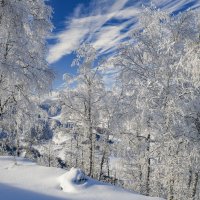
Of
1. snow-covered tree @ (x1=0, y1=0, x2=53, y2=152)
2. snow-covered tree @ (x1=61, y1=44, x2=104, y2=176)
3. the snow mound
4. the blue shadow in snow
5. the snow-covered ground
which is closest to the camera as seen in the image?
the blue shadow in snow

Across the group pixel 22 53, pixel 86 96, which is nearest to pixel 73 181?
pixel 22 53

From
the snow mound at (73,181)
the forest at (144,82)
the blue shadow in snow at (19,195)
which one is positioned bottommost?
the blue shadow in snow at (19,195)

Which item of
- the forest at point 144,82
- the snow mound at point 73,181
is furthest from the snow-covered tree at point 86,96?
the snow mound at point 73,181

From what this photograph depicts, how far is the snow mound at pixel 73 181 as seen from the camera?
27.3 ft

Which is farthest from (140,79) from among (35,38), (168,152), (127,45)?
(35,38)

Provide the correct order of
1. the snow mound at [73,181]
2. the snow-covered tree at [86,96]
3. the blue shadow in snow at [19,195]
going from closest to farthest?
the blue shadow in snow at [19,195] → the snow mound at [73,181] → the snow-covered tree at [86,96]

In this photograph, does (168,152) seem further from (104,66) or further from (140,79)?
(104,66)

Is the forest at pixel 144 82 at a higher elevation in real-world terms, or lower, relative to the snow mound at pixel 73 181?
higher

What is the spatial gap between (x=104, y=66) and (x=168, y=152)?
4.48 meters

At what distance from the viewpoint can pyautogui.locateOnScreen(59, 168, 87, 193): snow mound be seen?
8.32 meters

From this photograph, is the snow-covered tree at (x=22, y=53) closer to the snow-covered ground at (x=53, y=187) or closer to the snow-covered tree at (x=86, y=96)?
the snow-covered ground at (x=53, y=187)

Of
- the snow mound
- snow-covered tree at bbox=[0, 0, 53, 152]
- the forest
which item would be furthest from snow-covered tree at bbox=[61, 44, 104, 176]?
the snow mound

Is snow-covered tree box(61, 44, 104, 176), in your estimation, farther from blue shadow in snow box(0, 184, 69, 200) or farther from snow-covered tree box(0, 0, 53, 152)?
blue shadow in snow box(0, 184, 69, 200)

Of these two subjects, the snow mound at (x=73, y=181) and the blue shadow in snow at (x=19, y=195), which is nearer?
the blue shadow in snow at (x=19, y=195)
